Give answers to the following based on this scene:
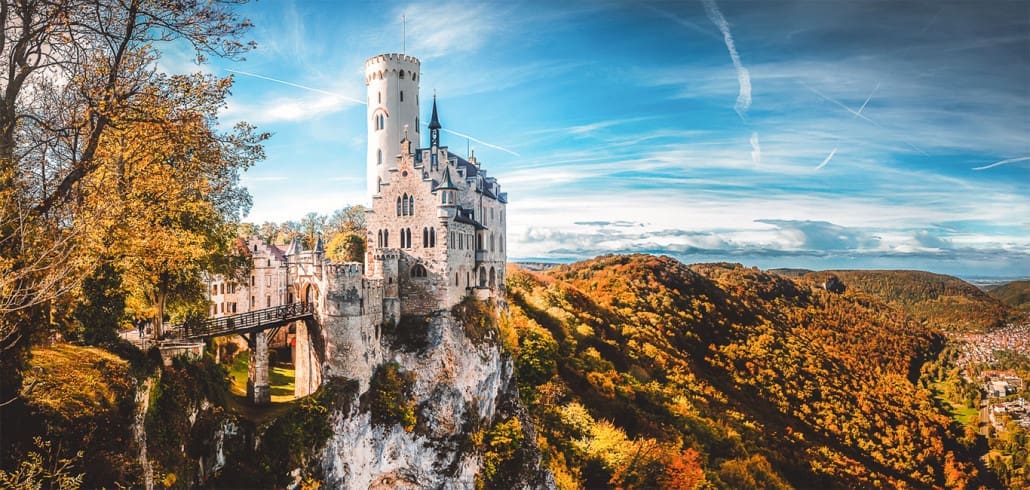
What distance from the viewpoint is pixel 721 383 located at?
80.4 metres

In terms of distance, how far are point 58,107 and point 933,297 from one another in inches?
6593

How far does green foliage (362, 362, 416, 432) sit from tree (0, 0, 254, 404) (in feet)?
72.0

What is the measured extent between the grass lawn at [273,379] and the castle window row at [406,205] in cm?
1373

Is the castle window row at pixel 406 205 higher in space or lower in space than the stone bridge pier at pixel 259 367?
higher

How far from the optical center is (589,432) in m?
49.1

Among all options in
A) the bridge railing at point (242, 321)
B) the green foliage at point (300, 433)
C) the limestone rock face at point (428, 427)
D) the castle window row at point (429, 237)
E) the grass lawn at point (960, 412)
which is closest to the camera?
the bridge railing at point (242, 321)

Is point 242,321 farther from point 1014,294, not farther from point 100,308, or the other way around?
point 1014,294

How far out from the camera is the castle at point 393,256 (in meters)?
33.2

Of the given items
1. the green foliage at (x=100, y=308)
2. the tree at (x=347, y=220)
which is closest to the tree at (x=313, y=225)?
the tree at (x=347, y=220)

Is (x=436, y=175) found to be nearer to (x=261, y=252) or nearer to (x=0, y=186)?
(x=261, y=252)

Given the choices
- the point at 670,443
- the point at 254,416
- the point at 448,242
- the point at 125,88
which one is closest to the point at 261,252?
the point at 448,242

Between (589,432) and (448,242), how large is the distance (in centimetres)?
2274

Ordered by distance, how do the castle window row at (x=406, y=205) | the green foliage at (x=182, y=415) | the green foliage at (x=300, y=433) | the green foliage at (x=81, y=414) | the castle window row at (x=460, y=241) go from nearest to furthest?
the green foliage at (x=81, y=414) < the green foliage at (x=182, y=415) < the green foliage at (x=300, y=433) < the castle window row at (x=406, y=205) < the castle window row at (x=460, y=241)

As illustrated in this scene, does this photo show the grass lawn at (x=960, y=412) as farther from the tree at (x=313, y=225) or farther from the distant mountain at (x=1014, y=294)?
the tree at (x=313, y=225)
